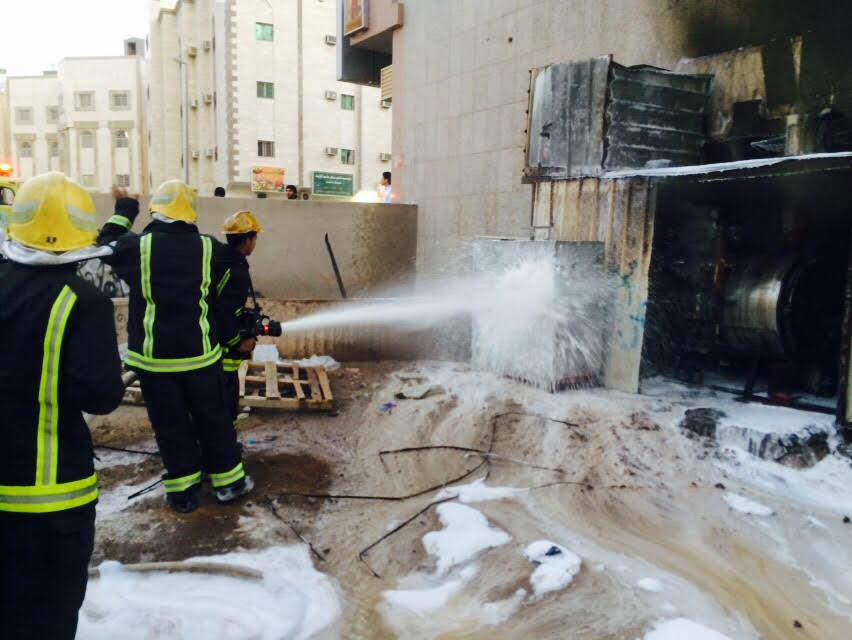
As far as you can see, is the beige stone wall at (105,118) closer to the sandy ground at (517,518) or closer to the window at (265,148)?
the window at (265,148)

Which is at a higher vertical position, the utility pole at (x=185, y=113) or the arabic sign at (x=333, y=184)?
the utility pole at (x=185, y=113)

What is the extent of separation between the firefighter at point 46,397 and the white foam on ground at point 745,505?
357 centimetres

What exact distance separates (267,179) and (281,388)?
2577 centimetres

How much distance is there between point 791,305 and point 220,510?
451 cm

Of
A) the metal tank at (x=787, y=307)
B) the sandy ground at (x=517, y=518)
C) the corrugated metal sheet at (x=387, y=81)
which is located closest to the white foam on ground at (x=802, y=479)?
the sandy ground at (x=517, y=518)

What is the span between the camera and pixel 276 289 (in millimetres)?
9219

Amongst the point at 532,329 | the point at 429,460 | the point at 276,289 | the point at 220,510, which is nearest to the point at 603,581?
the point at 429,460

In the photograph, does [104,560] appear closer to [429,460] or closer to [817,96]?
[429,460]

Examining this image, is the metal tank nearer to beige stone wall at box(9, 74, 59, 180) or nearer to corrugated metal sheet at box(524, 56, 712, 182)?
corrugated metal sheet at box(524, 56, 712, 182)

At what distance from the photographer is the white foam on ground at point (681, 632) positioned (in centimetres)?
264

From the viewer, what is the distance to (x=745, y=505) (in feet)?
12.9

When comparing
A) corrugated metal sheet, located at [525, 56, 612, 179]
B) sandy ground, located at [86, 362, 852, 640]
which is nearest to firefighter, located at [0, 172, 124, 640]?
sandy ground, located at [86, 362, 852, 640]

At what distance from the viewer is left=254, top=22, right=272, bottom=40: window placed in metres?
30.4

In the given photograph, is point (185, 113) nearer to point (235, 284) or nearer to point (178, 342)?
point (235, 284)
